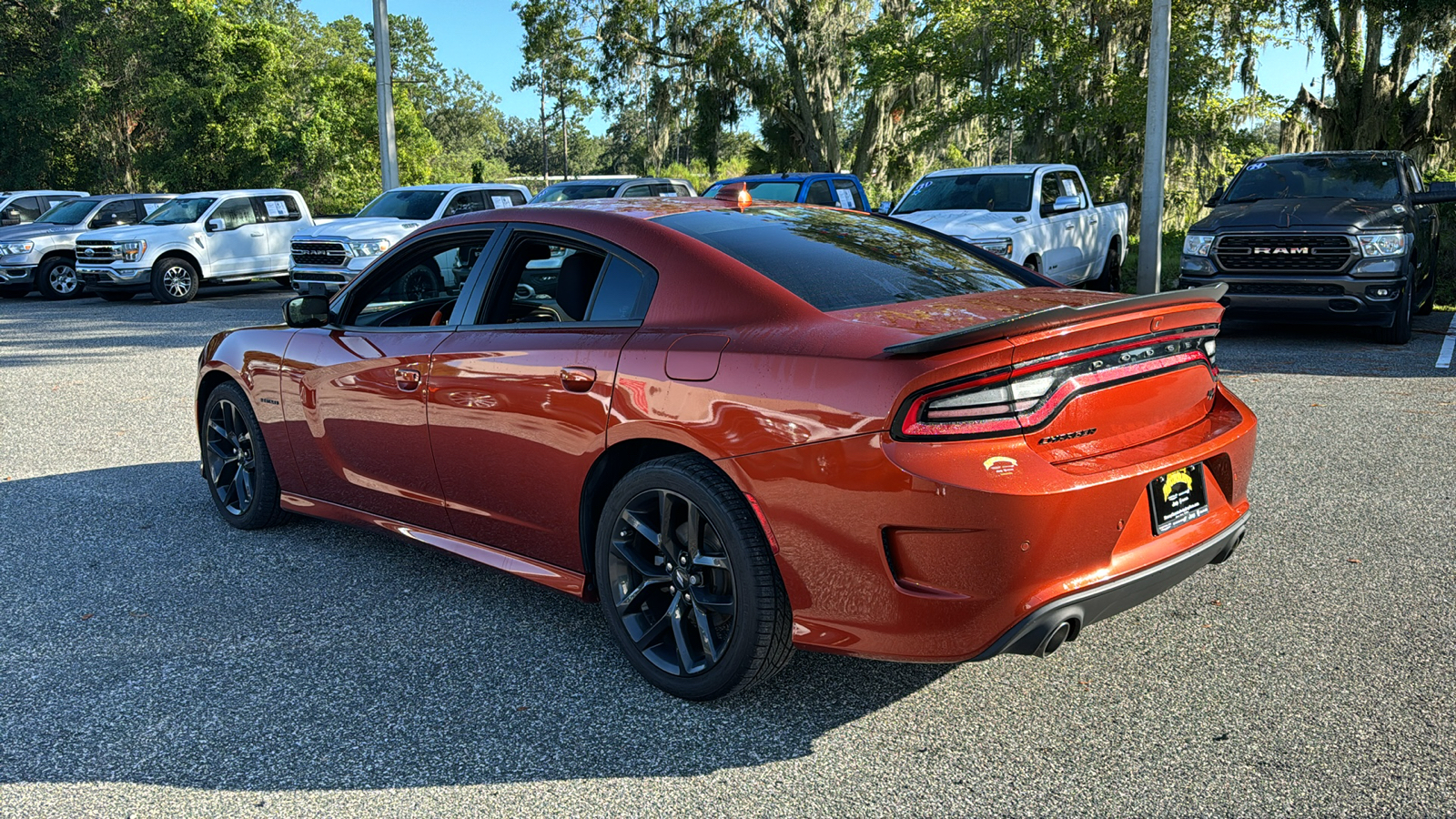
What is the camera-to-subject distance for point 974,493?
2867mm

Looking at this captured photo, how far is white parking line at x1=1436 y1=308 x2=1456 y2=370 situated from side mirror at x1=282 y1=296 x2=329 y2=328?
9156mm

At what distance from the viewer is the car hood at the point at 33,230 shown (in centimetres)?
2003

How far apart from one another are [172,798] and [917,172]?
35185 mm

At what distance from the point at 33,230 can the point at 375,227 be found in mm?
8187

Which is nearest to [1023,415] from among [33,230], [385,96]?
[385,96]

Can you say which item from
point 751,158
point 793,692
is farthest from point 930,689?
point 751,158

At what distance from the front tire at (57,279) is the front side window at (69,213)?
960 millimetres

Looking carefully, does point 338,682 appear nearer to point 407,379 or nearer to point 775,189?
point 407,379

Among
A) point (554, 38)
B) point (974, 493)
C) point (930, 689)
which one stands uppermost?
point (554, 38)

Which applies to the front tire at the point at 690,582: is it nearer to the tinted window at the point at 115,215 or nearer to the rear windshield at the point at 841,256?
the rear windshield at the point at 841,256

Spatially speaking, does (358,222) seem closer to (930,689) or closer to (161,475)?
(161,475)

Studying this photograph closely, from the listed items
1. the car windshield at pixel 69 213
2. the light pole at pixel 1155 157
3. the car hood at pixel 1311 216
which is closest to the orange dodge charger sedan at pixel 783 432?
the car hood at pixel 1311 216

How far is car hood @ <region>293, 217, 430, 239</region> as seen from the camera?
53.2ft

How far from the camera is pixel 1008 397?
117 inches
